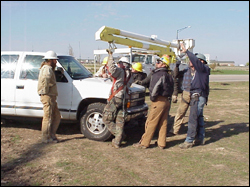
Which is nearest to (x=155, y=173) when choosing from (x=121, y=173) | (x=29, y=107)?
(x=121, y=173)

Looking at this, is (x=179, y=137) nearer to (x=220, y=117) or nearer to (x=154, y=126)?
(x=154, y=126)

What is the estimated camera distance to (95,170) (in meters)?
4.50

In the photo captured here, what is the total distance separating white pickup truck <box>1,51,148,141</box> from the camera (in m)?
6.04

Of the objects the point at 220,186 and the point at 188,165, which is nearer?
the point at 220,186

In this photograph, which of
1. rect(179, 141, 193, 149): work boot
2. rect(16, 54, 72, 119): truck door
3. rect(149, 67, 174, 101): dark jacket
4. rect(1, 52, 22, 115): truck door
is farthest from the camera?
rect(1, 52, 22, 115): truck door

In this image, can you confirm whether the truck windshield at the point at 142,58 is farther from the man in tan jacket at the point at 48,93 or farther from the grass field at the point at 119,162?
the man in tan jacket at the point at 48,93

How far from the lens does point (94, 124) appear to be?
238 inches

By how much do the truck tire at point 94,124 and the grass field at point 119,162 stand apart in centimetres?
15

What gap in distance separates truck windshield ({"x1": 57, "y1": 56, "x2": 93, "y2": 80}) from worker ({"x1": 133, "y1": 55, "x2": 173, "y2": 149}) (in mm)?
2008

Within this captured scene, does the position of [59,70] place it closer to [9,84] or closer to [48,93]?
[48,93]

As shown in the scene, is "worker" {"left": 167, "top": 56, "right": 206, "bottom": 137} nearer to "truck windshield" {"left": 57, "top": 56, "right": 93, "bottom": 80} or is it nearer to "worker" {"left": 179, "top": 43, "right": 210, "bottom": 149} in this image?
"worker" {"left": 179, "top": 43, "right": 210, "bottom": 149}

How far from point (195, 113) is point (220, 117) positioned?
349 centimetres

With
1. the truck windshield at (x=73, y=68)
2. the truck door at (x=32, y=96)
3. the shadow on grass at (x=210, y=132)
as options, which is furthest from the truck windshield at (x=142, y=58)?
the truck door at (x=32, y=96)

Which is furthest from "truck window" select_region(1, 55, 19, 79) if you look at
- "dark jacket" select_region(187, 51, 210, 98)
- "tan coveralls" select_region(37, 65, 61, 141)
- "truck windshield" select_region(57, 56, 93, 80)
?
"dark jacket" select_region(187, 51, 210, 98)
